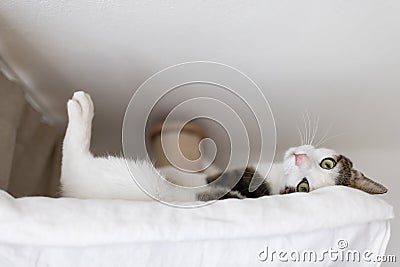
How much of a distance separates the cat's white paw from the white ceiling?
168mm

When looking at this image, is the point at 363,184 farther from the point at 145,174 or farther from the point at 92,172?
the point at 92,172

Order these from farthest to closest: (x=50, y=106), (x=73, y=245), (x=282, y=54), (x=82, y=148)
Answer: (x=50, y=106)
(x=282, y=54)
(x=82, y=148)
(x=73, y=245)

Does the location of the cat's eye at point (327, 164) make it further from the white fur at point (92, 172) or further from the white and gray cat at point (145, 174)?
the white fur at point (92, 172)

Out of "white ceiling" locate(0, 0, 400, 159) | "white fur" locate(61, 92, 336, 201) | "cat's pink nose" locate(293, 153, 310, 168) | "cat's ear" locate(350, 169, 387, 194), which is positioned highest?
"white ceiling" locate(0, 0, 400, 159)

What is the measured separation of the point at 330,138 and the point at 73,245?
105 centimetres

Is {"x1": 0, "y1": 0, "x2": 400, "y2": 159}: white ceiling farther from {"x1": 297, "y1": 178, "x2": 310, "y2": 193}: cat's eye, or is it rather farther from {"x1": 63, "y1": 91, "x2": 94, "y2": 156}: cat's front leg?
{"x1": 297, "y1": 178, "x2": 310, "y2": 193}: cat's eye

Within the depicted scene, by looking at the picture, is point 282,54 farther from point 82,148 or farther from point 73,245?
point 73,245

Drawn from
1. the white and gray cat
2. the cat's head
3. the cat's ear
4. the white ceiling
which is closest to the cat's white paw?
the white and gray cat

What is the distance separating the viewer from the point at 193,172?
110 cm

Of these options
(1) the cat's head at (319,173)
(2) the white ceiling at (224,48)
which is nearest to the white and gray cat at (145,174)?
(1) the cat's head at (319,173)

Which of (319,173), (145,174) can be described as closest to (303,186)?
(319,173)

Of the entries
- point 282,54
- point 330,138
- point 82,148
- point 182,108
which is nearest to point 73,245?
point 82,148

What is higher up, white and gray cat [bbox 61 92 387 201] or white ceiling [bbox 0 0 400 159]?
white ceiling [bbox 0 0 400 159]

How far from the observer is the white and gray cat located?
101 cm
